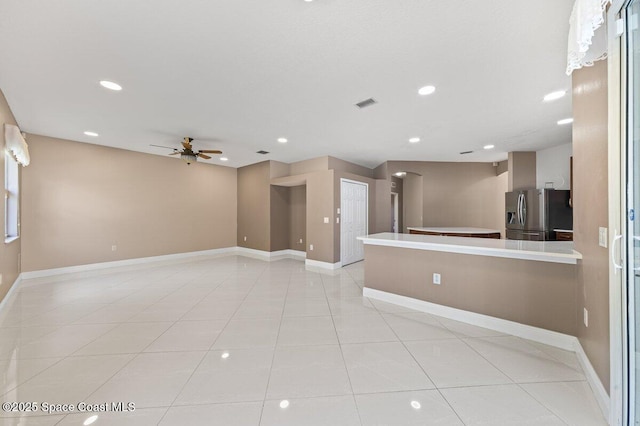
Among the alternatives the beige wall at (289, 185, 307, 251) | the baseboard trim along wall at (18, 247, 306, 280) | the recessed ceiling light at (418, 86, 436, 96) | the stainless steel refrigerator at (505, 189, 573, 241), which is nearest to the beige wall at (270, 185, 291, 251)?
the beige wall at (289, 185, 307, 251)

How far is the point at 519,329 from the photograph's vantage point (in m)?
2.35

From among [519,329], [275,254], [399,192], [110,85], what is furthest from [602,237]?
[399,192]

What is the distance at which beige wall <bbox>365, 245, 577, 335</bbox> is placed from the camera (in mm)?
2182

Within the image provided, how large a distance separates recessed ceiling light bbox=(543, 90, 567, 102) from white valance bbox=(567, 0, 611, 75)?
206 centimetres

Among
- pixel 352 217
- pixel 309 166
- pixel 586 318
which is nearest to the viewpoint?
pixel 586 318

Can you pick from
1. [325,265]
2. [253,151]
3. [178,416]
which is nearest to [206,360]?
[178,416]

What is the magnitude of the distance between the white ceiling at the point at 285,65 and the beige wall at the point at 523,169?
1.29m

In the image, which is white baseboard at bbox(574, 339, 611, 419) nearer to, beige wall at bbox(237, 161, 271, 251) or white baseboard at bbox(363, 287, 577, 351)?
white baseboard at bbox(363, 287, 577, 351)

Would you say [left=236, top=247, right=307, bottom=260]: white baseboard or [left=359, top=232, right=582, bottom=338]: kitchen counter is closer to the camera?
[left=359, top=232, right=582, bottom=338]: kitchen counter

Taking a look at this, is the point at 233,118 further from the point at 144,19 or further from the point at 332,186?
the point at 332,186

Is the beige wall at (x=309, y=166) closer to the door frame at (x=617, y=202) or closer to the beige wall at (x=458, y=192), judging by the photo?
the beige wall at (x=458, y=192)

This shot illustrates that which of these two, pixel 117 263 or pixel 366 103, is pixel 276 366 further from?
pixel 117 263

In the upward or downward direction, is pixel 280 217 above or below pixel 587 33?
below

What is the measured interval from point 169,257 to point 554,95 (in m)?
8.06
